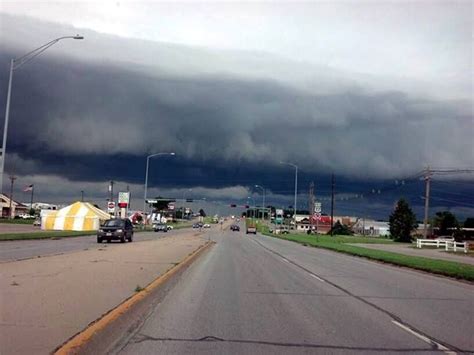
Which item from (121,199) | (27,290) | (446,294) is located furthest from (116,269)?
(121,199)

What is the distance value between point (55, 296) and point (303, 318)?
484cm

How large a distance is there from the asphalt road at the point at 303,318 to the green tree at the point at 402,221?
4219 inches

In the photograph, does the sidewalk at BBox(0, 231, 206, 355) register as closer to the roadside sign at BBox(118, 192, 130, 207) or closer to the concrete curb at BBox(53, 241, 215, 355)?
the concrete curb at BBox(53, 241, 215, 355)

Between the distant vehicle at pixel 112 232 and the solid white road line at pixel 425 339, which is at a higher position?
the distant vehicle at pixel 112 232

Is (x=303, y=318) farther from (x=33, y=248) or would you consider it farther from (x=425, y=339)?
(x=33, y=248)

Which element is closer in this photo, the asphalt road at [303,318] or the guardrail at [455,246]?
the asphalt road at [303,318]

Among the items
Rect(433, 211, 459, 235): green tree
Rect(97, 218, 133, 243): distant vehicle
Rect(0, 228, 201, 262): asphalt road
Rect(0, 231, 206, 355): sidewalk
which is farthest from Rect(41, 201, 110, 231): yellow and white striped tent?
Rect(433, 211, 459, 235): green tree

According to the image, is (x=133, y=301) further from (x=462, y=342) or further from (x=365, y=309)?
(x=462, y=342)

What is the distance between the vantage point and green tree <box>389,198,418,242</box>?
123m

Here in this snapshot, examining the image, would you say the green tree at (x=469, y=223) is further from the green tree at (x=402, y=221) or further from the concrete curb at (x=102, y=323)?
the concrete curb at (x=102, y=323)

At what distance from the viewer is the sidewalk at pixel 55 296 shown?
773 centimetres

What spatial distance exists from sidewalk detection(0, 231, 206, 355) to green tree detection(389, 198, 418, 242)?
109084 millimetres

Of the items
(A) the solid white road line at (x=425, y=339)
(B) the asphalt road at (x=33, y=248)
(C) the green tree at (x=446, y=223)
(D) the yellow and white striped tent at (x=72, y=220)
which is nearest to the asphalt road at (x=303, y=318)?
(A) the solid white road line at (x=425, y=339)

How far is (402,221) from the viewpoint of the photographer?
12556 cm
